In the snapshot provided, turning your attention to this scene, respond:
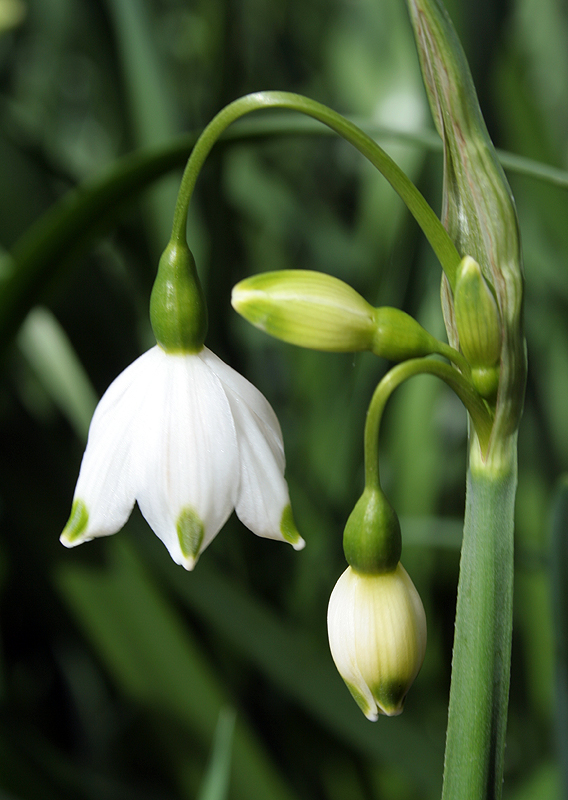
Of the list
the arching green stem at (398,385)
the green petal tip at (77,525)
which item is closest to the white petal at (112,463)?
the green petal tip at (77,525)

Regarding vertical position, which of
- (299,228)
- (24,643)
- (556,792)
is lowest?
(24,643)

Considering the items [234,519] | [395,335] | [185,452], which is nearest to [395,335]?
[395,335]

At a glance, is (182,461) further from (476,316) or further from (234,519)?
(234,519)

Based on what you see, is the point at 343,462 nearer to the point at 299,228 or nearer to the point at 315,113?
the point at 299,228

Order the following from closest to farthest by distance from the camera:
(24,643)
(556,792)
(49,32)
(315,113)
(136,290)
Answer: (315,113), (556,792), (136,290), (24,643), (49,32)

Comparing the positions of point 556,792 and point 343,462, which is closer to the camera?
point 556,792

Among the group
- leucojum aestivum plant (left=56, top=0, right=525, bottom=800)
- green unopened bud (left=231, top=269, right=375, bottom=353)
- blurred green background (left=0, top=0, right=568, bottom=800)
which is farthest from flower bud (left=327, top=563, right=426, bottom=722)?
blurred green background (left=0, top=0, right=568, bottom=800)

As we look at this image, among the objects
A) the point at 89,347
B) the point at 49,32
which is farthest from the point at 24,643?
the point at 49,32
